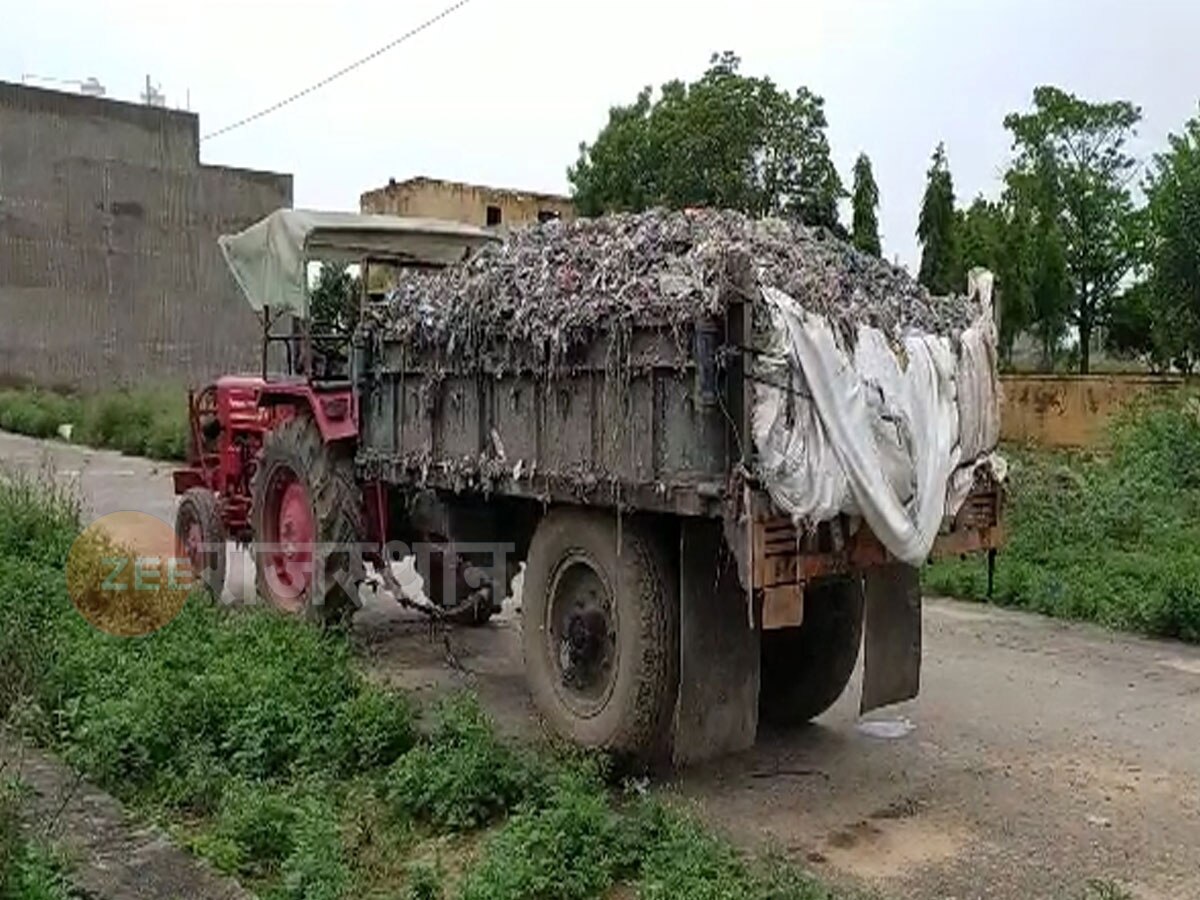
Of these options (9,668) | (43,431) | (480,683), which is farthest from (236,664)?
(43,431)

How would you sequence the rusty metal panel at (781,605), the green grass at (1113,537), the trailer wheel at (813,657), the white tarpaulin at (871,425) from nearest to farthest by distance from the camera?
the white tarpaulin at (871,425), the rusty metal panel at (781,605), the trailer wheel at (813,657), the green grass at (1113,537)

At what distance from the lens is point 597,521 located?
584 centimetres

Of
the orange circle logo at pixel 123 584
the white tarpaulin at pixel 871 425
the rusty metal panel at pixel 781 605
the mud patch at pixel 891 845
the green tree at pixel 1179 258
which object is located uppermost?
the green tree at pixel 1179 258

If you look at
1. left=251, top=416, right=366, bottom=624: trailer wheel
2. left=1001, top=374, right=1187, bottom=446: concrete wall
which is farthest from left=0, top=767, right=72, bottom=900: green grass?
left=1001, top=374, right=1187, bottom=446: concrete wall

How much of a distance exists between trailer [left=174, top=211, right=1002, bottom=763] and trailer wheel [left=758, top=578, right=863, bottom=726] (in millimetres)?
12

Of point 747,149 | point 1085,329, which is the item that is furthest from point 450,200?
point 1085,329

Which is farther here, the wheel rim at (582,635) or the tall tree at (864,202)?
the tall tree at (864,202)

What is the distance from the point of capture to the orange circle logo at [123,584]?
7899 mm

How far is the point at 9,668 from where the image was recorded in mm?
6383

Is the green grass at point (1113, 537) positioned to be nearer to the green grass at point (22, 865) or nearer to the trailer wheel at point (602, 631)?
the trailer wheel at point (602, 631)

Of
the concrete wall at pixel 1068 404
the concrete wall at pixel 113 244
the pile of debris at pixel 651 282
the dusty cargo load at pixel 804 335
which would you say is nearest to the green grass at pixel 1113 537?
the concrete wall at pixel 1068 404

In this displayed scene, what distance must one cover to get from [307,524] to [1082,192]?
42679 millimetres

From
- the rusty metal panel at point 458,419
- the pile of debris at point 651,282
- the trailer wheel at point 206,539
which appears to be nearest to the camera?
the pile of debris at point 651,282

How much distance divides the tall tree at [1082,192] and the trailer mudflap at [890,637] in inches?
1367
